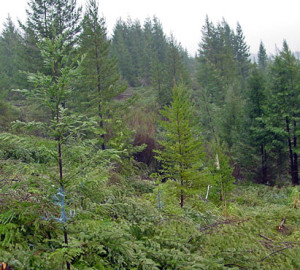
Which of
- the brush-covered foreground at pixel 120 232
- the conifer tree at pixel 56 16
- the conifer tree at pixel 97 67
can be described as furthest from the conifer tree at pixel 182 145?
the conifer tree at pixel 56 16

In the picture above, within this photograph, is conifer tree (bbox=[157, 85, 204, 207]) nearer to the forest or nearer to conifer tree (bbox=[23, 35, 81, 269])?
the forest

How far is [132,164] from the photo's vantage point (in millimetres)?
14070

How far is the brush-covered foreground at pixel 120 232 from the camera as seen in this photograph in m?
3.07

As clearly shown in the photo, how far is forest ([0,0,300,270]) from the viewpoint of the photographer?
122 inches

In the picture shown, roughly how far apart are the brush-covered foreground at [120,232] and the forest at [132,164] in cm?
3

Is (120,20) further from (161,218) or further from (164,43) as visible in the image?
(161,218)

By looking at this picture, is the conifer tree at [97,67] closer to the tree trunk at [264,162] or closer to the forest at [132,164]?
the forest at [132,164]

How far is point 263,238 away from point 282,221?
7.14ft

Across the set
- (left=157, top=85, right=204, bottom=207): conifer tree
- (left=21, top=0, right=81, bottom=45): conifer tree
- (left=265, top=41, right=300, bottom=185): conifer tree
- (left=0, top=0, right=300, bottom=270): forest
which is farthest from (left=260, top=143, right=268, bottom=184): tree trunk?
(left=21, top=0, right=81, bottom=45): conifer tree

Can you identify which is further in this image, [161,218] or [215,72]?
[215,72]

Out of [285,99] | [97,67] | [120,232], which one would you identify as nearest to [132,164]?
[97,67]

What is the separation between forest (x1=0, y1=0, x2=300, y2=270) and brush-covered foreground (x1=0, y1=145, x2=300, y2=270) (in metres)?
0.03

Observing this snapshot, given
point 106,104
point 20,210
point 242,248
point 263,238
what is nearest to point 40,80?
point 20,210

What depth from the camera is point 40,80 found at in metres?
2.87
